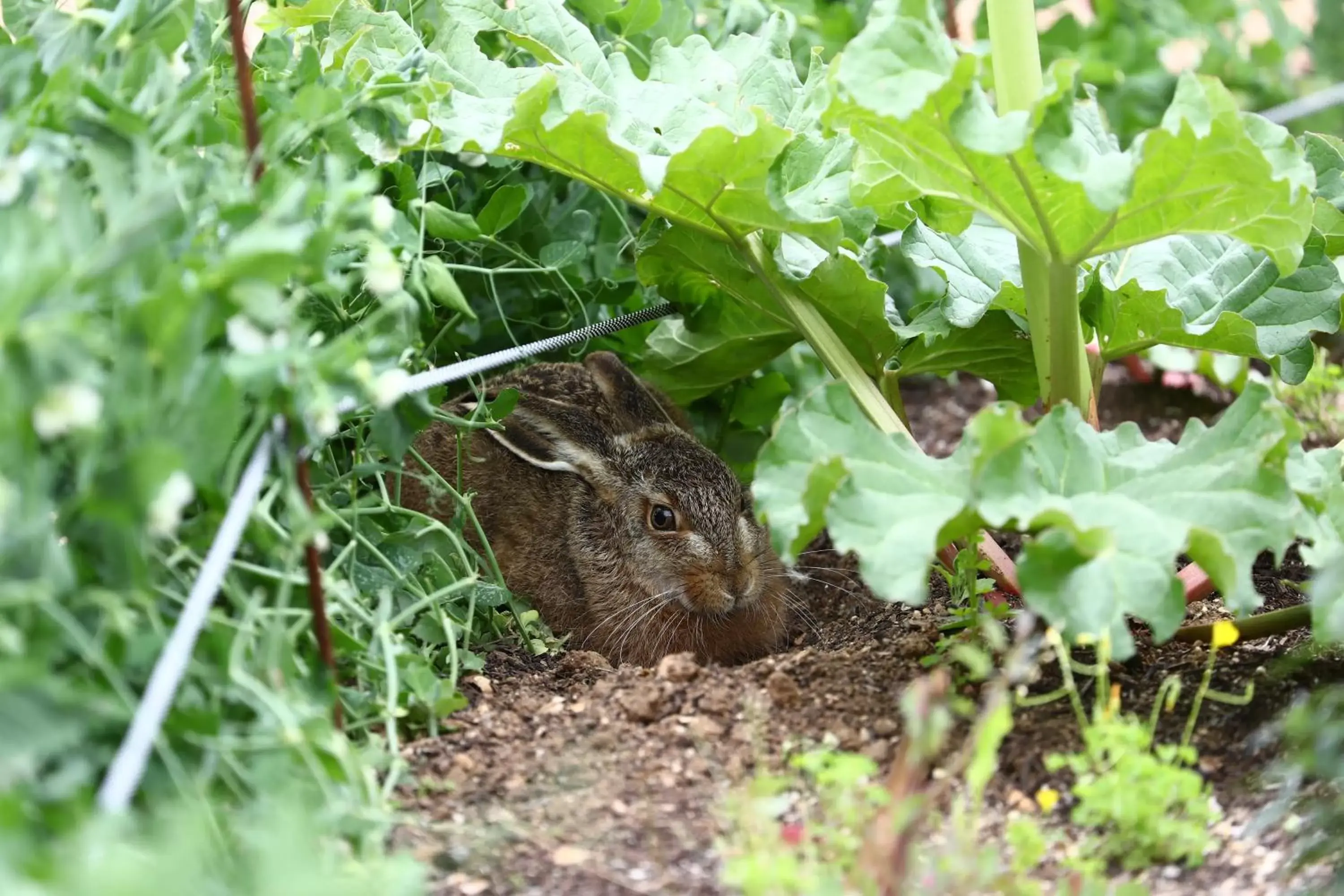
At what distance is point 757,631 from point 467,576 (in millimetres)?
1165

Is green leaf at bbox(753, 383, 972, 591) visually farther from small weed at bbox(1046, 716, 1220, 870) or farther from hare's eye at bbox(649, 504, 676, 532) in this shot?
hare's eye at bbox(649, 504, 676, 532)

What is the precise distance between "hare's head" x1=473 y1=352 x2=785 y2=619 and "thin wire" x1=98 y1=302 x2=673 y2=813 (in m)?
1.79

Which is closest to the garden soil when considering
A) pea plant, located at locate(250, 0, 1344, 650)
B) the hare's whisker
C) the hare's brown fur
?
pea plant, located at locate(250, 0, 1344, 650)

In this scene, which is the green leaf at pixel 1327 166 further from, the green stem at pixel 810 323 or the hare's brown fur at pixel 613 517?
the hare's brown fur at pixel 613 517

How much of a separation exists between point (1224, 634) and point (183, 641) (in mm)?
2252

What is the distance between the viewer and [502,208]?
13.9ft

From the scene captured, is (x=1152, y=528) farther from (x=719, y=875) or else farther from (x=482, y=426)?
(x=482, y=426)

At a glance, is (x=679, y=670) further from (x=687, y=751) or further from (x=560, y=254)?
(x=560, y=254)

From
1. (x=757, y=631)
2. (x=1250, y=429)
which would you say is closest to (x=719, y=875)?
(x=1250, y=429)

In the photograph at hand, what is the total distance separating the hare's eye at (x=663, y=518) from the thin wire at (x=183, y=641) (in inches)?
71.5

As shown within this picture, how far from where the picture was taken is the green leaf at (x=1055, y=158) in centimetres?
314

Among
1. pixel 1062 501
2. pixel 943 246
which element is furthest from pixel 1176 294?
pixel 1062 501

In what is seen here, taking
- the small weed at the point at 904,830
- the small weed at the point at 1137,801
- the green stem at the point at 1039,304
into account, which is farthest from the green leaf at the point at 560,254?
the small weed at the point at 1137,801

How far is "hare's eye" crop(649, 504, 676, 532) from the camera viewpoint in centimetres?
479
